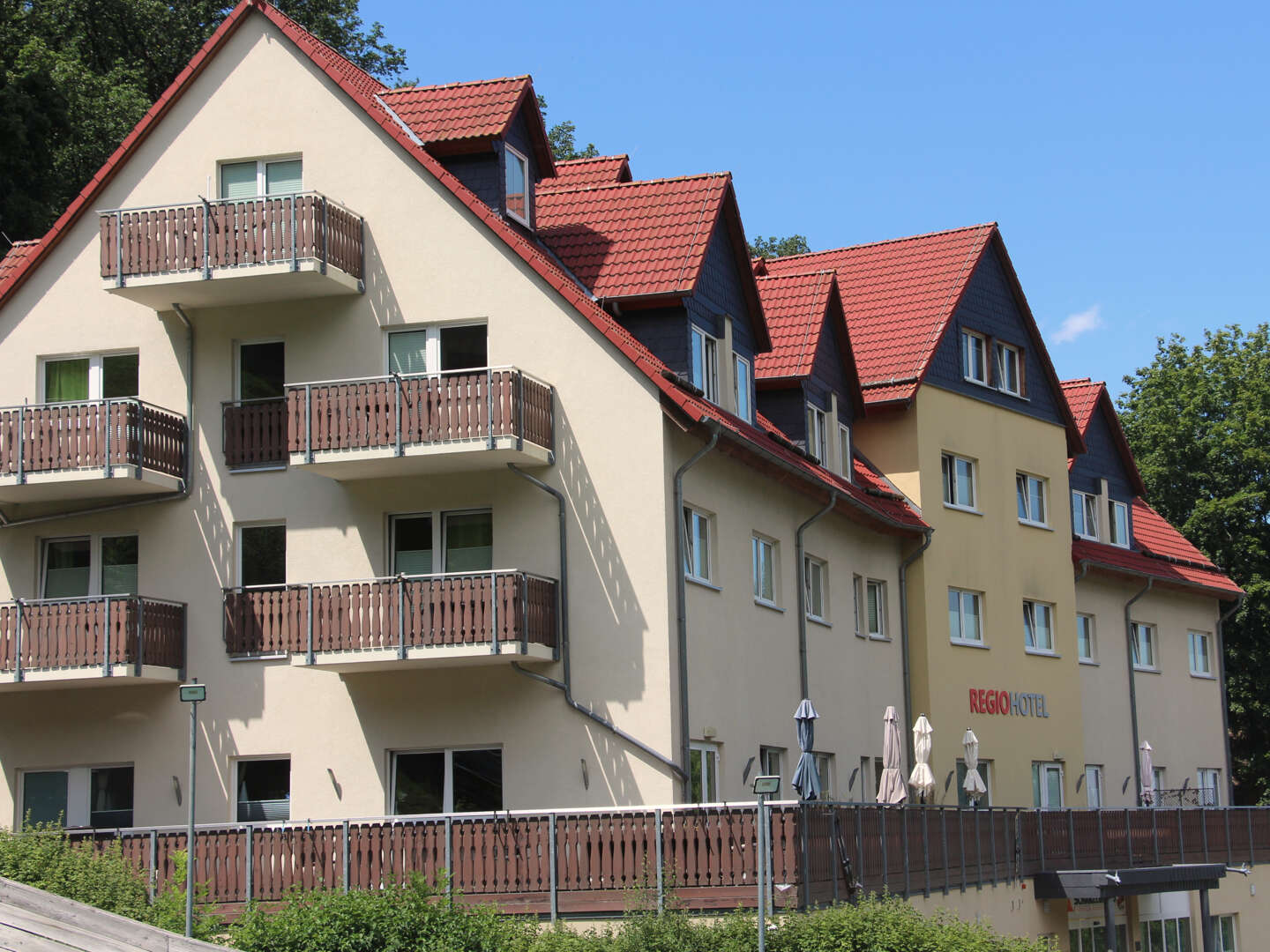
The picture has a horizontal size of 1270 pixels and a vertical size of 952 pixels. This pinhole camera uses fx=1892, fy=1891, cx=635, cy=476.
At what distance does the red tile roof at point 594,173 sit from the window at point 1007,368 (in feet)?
33.0

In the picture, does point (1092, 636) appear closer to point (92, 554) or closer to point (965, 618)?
point (965, 618)

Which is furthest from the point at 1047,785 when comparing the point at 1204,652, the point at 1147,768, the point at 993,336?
the point at 1204,652

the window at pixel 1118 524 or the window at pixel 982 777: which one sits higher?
the window at pixel 1118 524

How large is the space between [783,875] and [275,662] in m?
8.59

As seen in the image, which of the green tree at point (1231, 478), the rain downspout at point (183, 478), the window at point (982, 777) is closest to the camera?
the rain downspout at point (183, 478)

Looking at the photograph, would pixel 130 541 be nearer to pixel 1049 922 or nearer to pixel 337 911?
pixel 337 911

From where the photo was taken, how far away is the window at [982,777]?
34.4 m

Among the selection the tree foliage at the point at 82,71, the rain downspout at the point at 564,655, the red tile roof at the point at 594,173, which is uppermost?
the tree foliage at the point at 82,71

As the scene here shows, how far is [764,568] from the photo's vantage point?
94.4 ft

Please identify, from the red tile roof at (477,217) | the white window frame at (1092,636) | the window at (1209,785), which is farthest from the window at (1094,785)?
the red tile roof at (477,217)

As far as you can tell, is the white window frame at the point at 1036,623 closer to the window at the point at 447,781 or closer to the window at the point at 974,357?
the window at the point at 974,357

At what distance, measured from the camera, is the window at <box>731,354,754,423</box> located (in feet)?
94.6

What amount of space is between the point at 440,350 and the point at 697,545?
14.5ft

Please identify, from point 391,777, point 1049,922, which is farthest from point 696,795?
point 1049,922
